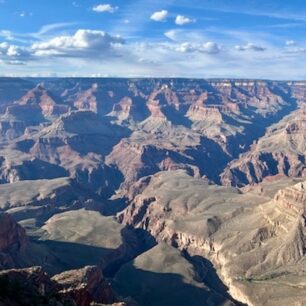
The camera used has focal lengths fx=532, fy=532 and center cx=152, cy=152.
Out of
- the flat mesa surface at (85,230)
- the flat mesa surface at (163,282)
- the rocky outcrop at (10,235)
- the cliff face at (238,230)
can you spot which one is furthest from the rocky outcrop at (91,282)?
the flat mesa surface at (85,230)

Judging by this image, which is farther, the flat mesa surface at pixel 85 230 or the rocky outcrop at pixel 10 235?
the flat mesa surface at pixel 85 230

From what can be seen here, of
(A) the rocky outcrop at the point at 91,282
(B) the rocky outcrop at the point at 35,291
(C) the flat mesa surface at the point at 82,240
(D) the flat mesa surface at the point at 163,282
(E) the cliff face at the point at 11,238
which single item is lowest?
(D) the flat mesa surface at the point at 163,282

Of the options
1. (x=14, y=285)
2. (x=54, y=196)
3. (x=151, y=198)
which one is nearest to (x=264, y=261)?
(x=151, y=198)

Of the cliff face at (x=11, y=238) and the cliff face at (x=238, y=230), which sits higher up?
the cliff face at (x=11, y=238)

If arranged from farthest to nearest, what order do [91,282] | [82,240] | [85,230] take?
[85,230] < [82,240] < [91,282]

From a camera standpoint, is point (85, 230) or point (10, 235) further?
point (85, 230)

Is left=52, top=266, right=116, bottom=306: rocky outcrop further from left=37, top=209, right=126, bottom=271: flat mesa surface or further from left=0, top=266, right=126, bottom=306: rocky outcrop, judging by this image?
left=37, top=209, right=126, bottom=271: flat mesa surface

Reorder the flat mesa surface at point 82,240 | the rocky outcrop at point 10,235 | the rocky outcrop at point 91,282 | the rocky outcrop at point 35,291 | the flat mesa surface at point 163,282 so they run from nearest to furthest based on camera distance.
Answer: the rocky outcrop at point 35,291 < the rocky outcrop at point 91,282 < the flat mesa surface at point 163,282 < the rocky outcrop at point 10,235 < the flat mesa surface at point 82,240

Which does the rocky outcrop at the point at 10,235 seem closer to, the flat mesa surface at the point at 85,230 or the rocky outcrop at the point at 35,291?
the flat mesa surface at the point at 85,230

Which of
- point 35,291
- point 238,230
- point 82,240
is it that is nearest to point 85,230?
point 82,240

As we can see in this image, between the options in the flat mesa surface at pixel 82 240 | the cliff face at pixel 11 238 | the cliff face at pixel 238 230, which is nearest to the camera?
the cliff face at pixel 238 230

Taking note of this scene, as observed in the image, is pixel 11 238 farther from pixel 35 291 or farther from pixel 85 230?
pixel 35 291
